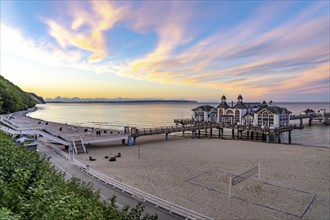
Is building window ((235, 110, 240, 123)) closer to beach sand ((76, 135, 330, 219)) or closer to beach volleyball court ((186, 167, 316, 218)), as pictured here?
beach sand ((76, 135, 330, 219))

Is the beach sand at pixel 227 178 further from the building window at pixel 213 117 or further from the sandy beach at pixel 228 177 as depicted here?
the building window at pixel 213 117

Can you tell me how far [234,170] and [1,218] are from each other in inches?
793

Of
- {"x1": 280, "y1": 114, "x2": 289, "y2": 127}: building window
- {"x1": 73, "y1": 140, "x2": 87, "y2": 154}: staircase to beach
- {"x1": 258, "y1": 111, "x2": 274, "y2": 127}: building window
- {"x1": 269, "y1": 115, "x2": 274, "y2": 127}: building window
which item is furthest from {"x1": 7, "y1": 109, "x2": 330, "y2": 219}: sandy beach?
{"x1": 280, "y1": 114, "x2": 289, "y2": 127}: building window

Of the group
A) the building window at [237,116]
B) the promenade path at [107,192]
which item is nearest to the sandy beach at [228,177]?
the promenade path at [107,192]

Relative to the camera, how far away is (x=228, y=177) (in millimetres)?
18453

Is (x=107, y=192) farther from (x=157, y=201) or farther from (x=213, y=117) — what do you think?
(x=213, y=117)

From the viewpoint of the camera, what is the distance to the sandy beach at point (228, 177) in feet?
43.0

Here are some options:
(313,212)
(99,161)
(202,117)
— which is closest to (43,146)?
(99,161)

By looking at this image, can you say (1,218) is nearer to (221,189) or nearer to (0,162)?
(0,162)

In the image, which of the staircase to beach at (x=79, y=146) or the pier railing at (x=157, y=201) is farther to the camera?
the staircase to beach at (x=79, y=146)

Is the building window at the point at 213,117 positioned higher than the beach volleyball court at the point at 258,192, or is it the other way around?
the building window at the point at 213,117

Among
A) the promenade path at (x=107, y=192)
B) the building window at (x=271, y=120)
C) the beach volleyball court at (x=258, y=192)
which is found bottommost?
the beach volleyball court at (x=258, y=192)

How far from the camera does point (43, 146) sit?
26031 millimetres

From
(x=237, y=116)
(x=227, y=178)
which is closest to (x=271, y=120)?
(x=237, y=116)
